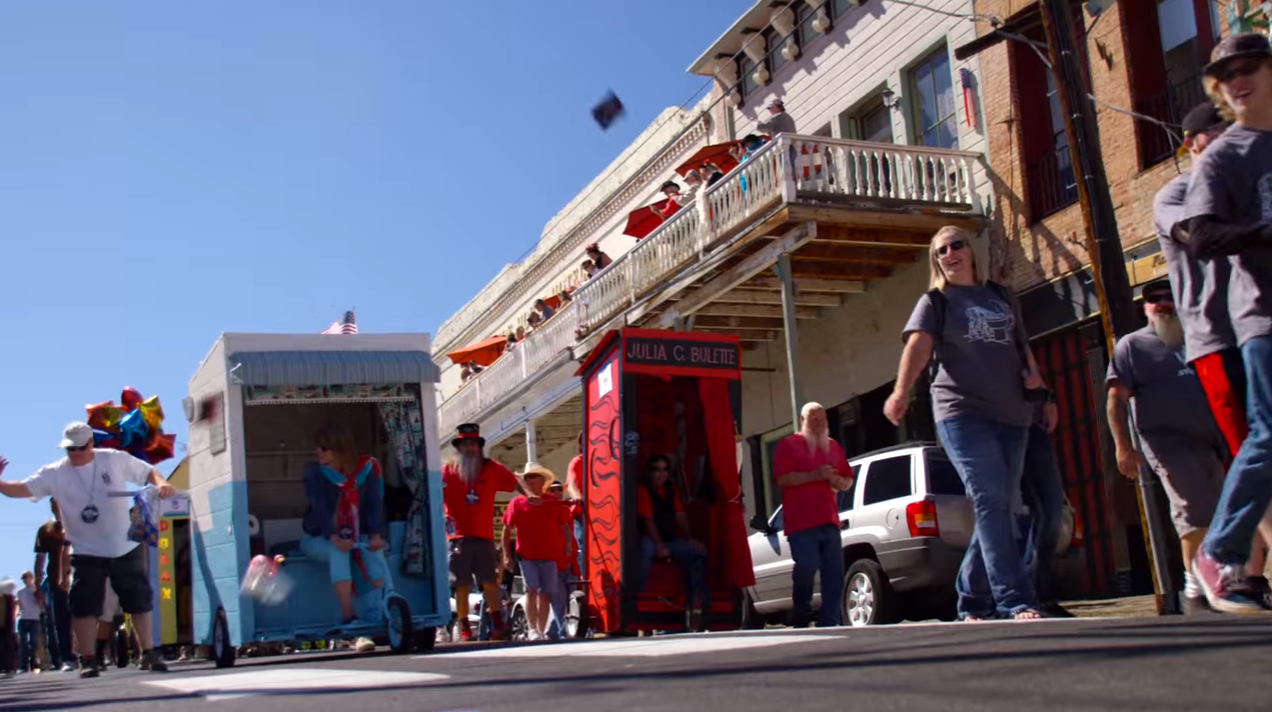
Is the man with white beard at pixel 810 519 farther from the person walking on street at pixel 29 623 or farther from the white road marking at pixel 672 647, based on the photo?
the person walking on street at pixel 29 623

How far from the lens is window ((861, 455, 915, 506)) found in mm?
12023

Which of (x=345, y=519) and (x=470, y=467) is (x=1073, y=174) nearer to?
(x=470, y=467)

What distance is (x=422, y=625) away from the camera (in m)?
10.7

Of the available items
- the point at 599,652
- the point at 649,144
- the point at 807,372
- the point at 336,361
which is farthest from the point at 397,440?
the point at 649,144

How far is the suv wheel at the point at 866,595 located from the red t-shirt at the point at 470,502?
2927mm

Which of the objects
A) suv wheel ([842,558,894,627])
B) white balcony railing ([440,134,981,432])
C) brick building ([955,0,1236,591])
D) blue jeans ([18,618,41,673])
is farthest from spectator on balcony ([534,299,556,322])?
suv wheel ([842,558,894,627])

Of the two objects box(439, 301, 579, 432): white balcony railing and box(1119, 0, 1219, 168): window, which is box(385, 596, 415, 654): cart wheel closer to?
box(1119, 0, 1219, 168): window

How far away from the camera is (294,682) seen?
5.52 metres

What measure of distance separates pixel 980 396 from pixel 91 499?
5.51 meters

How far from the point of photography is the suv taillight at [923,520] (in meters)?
11.5

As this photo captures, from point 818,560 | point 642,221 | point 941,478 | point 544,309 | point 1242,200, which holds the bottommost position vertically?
point 818,560

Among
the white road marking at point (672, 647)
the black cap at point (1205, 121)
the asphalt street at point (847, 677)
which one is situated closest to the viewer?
the asphalt street at point (847, 677)

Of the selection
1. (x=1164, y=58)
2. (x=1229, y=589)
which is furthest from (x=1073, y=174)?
(x=1229, y=589)

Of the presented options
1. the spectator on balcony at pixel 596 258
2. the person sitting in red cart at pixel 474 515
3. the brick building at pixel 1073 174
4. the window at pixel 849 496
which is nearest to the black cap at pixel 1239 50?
the window at pixel 849 496
